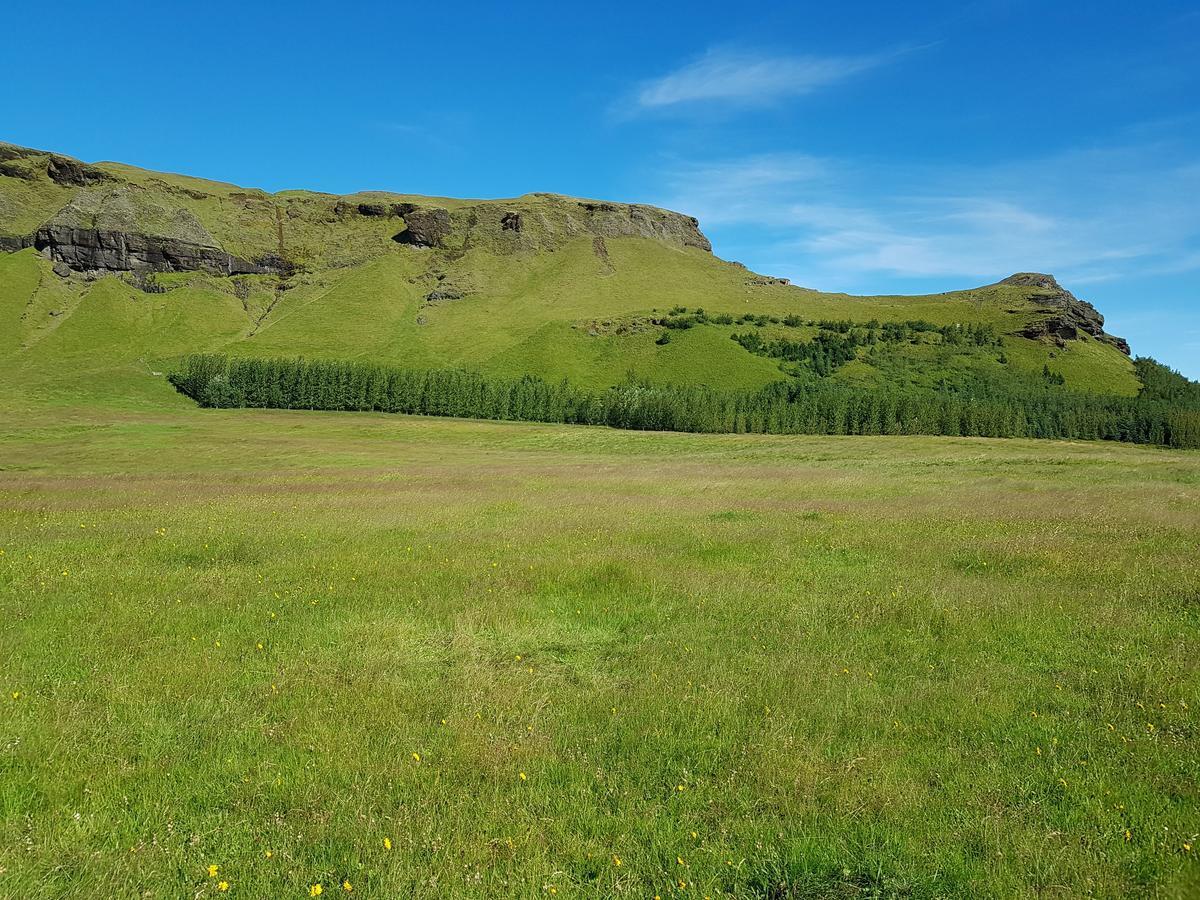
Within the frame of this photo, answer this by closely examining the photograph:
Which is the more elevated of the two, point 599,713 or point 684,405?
point 684,405

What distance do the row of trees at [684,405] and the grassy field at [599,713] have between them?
12355 cm

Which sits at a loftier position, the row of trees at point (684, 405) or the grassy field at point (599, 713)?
the row of trees at point (684, 405)

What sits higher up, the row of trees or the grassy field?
the row of trees

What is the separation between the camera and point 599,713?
25.4 feet

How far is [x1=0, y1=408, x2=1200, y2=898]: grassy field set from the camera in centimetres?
516

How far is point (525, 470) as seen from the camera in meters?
44.0

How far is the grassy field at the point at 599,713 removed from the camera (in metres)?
5.16

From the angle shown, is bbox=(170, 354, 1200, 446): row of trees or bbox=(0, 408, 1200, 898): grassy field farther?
bbox=(170, 354, 1200, 446): row of trees

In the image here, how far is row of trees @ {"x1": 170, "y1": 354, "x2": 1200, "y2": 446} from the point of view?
139 m

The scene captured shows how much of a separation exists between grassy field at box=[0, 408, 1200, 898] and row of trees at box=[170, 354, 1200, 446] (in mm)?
123545

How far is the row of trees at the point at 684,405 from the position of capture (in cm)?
13925

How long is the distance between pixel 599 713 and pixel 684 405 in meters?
133

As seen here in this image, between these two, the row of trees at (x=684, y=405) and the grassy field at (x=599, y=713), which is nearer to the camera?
the grassy field at (x=599, y=713)

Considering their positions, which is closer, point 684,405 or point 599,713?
point 599,713
